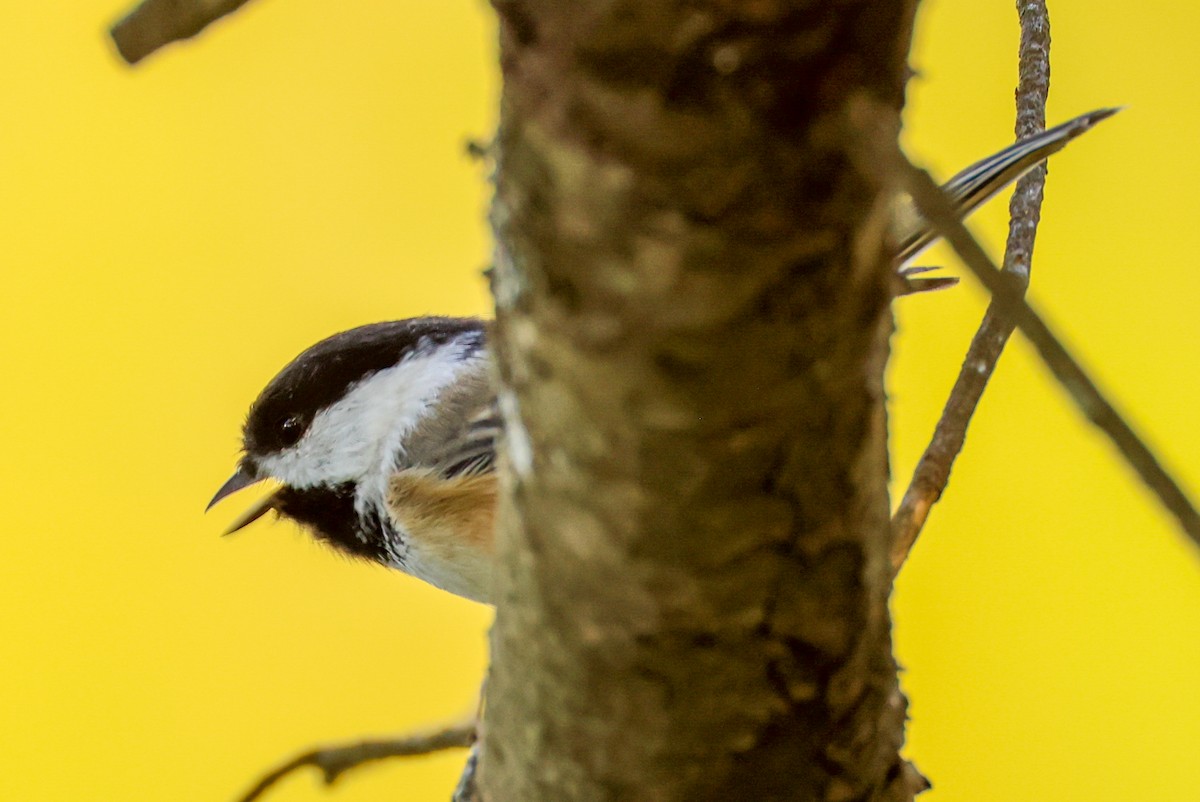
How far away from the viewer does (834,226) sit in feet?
0.68

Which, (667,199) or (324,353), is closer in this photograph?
(667,199)

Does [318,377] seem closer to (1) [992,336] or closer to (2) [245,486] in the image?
(2) [245,486]

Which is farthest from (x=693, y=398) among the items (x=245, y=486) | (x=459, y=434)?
(x=245, y=486)

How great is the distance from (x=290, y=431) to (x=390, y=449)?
8 centimetres

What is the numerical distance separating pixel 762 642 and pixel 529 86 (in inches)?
5.7

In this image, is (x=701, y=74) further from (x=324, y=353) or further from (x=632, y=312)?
(x=324, y=353)

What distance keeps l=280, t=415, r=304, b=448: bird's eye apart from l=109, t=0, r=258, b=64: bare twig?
556 mm

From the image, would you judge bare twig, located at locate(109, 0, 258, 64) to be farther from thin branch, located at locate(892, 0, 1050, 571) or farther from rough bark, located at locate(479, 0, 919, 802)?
thin branch, located at locate(892, 0, 1050, 571)

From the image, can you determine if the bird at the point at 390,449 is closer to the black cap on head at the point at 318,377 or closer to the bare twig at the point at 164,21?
the black cap on head at the point at 318,377

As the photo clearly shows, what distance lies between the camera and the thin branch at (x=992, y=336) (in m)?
0.50

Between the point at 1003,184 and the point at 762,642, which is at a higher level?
the point at 1003,184

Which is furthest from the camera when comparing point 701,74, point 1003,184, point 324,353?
point 324,353

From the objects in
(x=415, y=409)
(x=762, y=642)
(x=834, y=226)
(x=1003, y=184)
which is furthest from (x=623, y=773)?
(x=415, y=409)

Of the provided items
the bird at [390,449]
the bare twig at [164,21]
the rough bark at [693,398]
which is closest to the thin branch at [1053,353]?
the rough bark at [693,398]
